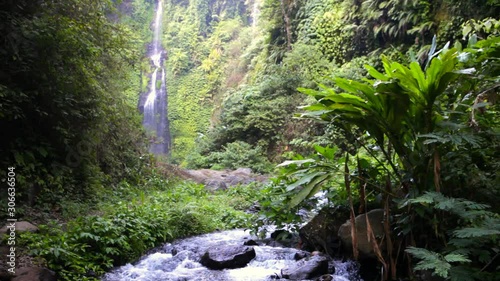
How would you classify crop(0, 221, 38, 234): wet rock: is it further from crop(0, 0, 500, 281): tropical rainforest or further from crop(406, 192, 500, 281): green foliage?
crop(406, 192, 500, 281): green foliage

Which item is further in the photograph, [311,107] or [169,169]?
[169,169]

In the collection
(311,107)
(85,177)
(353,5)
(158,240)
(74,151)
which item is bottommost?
(158,240)

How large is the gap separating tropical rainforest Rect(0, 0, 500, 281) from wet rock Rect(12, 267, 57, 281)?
17cm

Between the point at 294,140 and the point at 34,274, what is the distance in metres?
9.77

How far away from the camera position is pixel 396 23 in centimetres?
1118

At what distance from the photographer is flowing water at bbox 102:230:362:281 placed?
13.0ft

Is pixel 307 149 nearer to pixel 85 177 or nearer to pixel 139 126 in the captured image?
pixel 139 126

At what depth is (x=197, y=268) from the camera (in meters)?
4.46

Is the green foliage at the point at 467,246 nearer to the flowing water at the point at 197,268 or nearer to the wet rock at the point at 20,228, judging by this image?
the flowing water at the point at 197,268

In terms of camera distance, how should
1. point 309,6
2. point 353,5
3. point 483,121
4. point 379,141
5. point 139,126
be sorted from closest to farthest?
point 483,121, point 379,141, point 139,126, point 353,5, point 309,6

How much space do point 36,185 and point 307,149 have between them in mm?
8591

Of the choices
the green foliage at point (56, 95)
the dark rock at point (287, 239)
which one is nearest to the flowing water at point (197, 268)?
the dark rock at point (287, 239)

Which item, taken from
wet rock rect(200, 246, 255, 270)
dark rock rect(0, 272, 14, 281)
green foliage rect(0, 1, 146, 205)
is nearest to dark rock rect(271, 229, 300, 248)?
wet rock rect(200, 246, 255, 270)

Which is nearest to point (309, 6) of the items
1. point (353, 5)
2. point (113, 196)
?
point (353, 5)
